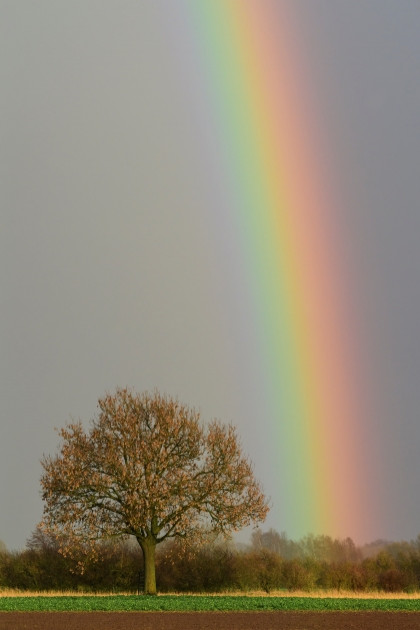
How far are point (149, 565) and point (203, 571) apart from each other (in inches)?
216

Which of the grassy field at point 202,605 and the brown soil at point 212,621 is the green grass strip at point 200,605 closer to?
the grassy field at point 202,605

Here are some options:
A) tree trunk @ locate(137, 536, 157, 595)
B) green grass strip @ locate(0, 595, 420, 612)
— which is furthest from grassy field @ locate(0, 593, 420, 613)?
tree trunk @ locate(137, 536, 157, 595)

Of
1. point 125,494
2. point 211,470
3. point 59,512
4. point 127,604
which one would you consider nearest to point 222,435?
point 211,470

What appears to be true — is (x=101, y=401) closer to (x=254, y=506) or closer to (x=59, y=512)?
(x=59, y=512)

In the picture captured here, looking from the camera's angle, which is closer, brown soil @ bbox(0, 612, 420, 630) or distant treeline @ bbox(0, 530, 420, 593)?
brown soil @ bbox(0, 612, 420, 630)

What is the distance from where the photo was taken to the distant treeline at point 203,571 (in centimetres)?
5816

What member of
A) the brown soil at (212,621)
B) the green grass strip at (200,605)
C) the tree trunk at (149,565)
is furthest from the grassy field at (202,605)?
the tree trunk at (149,565)

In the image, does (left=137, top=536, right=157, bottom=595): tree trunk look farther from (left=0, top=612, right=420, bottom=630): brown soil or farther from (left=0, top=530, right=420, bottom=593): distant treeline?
(left=0, top=612, right=420, bottom=630): brown soil

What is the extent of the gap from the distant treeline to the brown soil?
18.8 metres

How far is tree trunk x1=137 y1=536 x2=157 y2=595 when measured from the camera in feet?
176

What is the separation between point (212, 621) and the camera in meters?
33.8

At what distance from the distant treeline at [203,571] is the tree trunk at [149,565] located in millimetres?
1783

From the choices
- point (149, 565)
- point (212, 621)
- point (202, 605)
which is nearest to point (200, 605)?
point (202, 605)

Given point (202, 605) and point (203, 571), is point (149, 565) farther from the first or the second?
point (202, 605)
